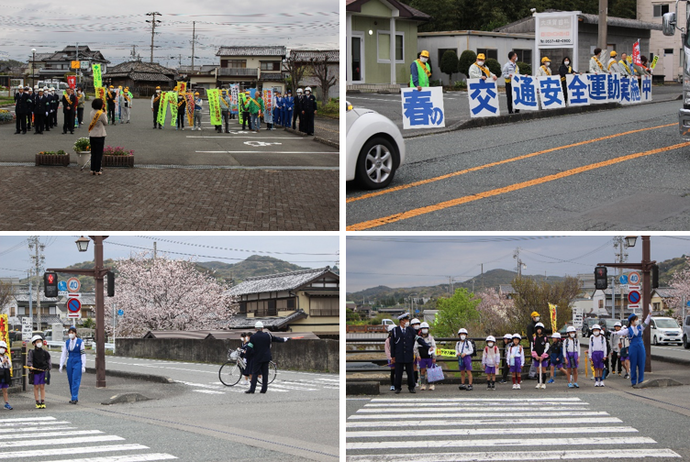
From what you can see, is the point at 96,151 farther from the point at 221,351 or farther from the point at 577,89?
the point at 577,89

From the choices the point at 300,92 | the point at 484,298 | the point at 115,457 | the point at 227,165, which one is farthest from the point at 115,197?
the point at 484,298

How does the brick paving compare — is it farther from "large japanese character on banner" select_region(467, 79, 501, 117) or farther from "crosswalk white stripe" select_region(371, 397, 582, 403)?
"large japanese character on banner" select_region(467, 79, 501, 117)

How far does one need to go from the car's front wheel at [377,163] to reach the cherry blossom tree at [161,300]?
31250 millimetres

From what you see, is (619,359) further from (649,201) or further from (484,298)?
(484,298)

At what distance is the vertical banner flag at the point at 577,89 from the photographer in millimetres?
20266

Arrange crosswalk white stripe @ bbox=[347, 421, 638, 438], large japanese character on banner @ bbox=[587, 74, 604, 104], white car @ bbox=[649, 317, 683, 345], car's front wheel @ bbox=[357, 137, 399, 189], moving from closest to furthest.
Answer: crosswalk white stripe @ bbox=[347, 421, 638, 438], car's front wheel @ bbox=[357, 137, 399, 189], large japanese character on banner @ bbox=[587, 74, 604, 104], white car @ bbox=[649, 317, 683, 345]

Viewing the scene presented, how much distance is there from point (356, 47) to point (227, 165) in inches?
622

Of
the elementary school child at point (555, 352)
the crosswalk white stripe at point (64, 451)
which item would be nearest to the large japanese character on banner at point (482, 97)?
the elementary school child at point (555, 352)

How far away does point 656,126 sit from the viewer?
15852 mm

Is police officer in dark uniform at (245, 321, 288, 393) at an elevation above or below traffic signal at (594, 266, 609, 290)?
below

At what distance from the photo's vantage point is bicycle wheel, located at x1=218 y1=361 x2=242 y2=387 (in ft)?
48.3

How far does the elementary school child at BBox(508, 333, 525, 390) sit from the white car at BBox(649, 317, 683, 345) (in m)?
19.1

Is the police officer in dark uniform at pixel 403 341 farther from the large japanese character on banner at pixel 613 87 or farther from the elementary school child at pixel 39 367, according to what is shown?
the large japanese character on banner at pixel 613 87

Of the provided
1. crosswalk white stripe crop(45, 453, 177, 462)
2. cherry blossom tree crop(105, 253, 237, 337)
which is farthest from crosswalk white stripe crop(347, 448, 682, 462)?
cherry blossom tree crop(105, 253, 237, 337)
